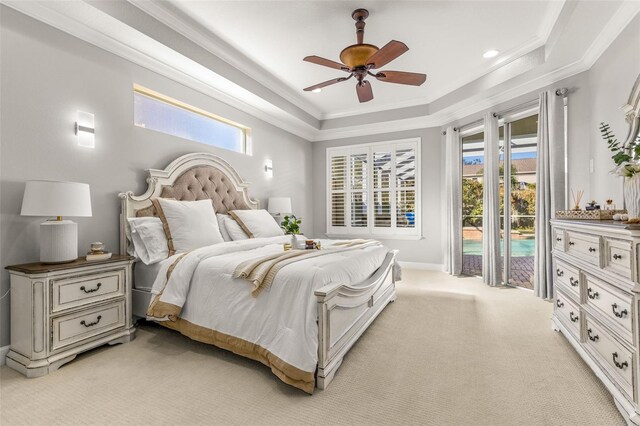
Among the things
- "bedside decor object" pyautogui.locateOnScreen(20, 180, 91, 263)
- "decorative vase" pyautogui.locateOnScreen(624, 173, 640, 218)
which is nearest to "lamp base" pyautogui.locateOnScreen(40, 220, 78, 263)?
"bedside decor object" pyautogui.locateOnScreen(20, 180, 91, 263)

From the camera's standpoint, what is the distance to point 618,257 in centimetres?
167

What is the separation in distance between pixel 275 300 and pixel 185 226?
146 centimetres

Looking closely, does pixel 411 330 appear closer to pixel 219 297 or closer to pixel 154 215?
pixel 219 297

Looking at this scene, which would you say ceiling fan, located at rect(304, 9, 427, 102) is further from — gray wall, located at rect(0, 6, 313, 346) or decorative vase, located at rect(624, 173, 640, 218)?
gray wall, located at rect(0, 6, 313, 346)

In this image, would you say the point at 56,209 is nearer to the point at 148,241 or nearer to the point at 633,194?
the point at 148,241

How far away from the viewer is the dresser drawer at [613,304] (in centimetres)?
157

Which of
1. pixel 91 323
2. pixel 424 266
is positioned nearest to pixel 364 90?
pixel 91 323

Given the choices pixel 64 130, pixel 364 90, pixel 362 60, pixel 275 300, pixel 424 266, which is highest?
pixel 362 60

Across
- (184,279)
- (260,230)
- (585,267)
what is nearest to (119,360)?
(184,279)

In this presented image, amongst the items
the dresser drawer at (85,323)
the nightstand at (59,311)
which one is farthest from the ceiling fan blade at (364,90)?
the dresser drawer at (85,323)

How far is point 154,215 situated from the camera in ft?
10.3

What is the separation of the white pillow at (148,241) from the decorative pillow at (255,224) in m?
1.04

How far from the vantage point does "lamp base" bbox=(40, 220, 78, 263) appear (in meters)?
2.18

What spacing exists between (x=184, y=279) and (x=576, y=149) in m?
4.17
